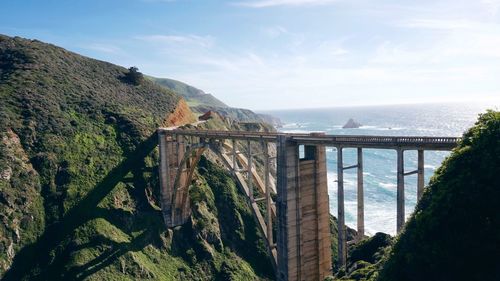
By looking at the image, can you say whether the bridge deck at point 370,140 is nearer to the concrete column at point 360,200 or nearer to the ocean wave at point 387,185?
the concrete column at point 360,200

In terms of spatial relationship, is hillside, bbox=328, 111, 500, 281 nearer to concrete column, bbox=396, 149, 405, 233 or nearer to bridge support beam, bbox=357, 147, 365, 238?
concrete column, bbox=396, 149, 405, 233

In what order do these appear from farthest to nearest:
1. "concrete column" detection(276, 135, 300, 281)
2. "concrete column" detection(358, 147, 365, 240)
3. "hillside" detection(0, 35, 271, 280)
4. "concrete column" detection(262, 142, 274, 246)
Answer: "hillside" detection(0, 35, 271, 280), "concrete column" detection(262, 142, 274, 246), "concrete column" detection(276, 135, 300, 281), "concrete column" detection(358, 147, 365, 240)

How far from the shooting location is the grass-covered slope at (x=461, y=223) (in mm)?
13902

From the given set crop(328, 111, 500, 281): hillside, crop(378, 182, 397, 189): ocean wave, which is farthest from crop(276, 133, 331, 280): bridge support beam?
crop(378, 182, 397, 189): ocean wave

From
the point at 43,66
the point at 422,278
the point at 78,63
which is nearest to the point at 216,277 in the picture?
the point at 422,278

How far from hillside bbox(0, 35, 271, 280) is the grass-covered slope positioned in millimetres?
28920

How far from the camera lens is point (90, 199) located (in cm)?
4159

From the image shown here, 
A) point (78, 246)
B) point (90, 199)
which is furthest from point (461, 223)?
point (90, 199)

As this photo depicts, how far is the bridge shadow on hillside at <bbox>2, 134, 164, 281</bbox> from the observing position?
34.2m

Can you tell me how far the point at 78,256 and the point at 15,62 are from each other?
39410 mm

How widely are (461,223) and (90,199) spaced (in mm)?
37827

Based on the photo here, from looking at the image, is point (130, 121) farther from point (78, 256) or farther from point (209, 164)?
point (78, 256)

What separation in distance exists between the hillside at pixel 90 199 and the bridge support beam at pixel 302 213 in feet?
47.5

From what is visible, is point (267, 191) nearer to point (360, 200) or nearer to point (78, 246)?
point (360, 200)
